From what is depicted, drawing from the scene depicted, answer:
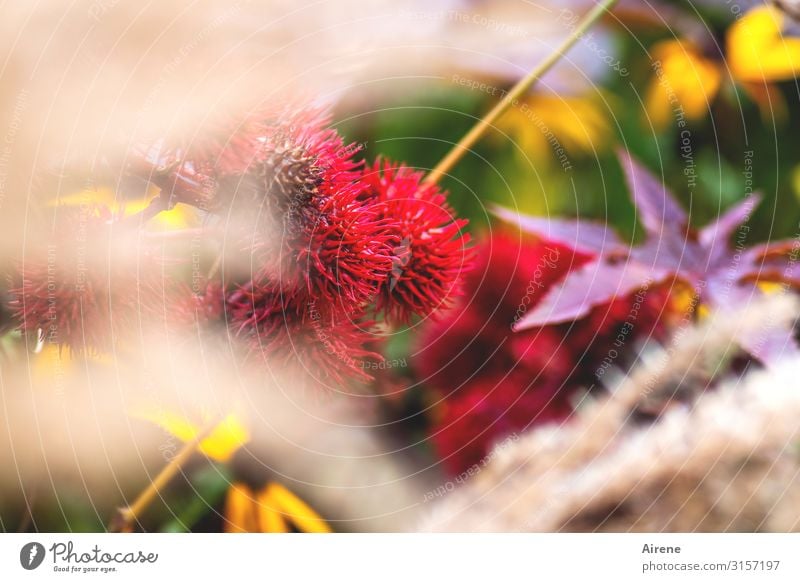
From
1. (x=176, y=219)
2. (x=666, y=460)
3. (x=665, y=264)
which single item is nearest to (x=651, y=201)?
(x=665, y=264)

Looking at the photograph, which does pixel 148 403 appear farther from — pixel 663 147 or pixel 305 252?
pixel 663 147

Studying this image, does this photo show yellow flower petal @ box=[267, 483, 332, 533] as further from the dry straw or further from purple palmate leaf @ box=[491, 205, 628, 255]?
purple palmate leaf @ box=[491, 205, 628, 255]

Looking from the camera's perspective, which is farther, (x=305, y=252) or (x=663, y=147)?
(x=663, y=147)

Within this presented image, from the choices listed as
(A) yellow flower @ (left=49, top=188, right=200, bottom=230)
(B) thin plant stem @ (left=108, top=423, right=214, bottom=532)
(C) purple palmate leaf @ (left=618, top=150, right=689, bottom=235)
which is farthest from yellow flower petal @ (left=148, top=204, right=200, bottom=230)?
(C) purple palmate leaf @ (left=618, top=150, right=689, bottom=235)
